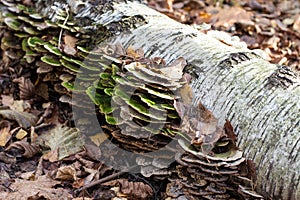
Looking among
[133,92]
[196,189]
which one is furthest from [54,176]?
[196,189]

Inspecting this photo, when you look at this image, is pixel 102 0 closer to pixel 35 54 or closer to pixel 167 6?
pixel 35 54

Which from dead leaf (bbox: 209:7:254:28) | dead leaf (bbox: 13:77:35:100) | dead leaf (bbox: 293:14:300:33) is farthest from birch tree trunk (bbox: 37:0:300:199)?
dead leaf (bbox: 293:14:300:33)

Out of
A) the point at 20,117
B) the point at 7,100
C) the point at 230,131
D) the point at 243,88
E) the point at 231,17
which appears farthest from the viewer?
the point at 231,17

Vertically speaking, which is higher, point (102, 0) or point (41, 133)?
point (102, 0)

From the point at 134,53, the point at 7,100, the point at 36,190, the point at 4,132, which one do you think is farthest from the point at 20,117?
the point at 134,53

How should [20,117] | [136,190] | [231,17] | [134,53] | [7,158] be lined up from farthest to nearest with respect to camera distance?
[231,17]
[20,117]
[7,158]
[134,53]
[136,190]

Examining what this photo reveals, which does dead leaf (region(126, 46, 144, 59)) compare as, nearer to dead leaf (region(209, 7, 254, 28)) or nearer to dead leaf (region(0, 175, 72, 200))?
dead leaf (region(0, 175, 72, 200))

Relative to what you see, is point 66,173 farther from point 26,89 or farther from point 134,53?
point 26,89
